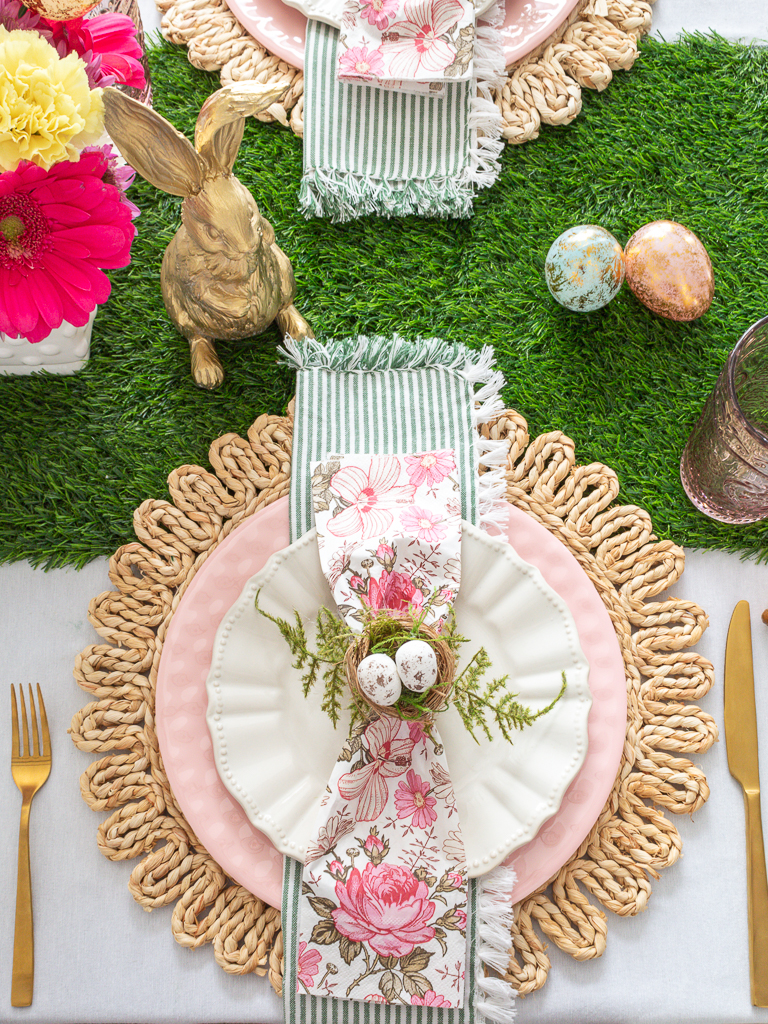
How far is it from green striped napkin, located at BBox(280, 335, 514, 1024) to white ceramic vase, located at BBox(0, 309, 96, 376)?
24 centimetres

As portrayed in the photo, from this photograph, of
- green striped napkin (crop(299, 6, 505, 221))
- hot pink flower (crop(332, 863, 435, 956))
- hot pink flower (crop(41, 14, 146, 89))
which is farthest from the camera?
green striped napkin (crop(299, 6, 505, 221))

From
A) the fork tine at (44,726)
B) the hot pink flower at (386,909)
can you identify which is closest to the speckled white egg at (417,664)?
the hot pink flower at (386,909)

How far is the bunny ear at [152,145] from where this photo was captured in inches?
22.7

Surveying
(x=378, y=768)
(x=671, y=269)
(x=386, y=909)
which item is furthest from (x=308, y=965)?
(x=671, y=269)

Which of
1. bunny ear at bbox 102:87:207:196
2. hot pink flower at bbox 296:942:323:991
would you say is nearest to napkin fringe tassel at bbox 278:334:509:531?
bunny ear at bbox 102:87:207:196

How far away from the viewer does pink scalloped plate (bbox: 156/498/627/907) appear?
2.71 ft

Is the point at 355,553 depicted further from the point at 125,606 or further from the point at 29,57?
the point at 29,57

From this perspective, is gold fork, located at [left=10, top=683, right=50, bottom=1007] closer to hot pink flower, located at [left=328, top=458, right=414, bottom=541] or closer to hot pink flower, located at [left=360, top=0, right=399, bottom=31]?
hot pink flower, located at [left=328, top=458, right=414, bottom=541]

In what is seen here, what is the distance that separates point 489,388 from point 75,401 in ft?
1.68

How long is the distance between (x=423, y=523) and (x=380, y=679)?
0.21 m

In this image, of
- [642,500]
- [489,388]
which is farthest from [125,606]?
[642,500]

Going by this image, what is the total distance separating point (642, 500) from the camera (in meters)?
0.96

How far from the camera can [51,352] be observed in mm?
922

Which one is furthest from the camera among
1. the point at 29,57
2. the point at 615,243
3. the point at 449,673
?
the point at 615,243
